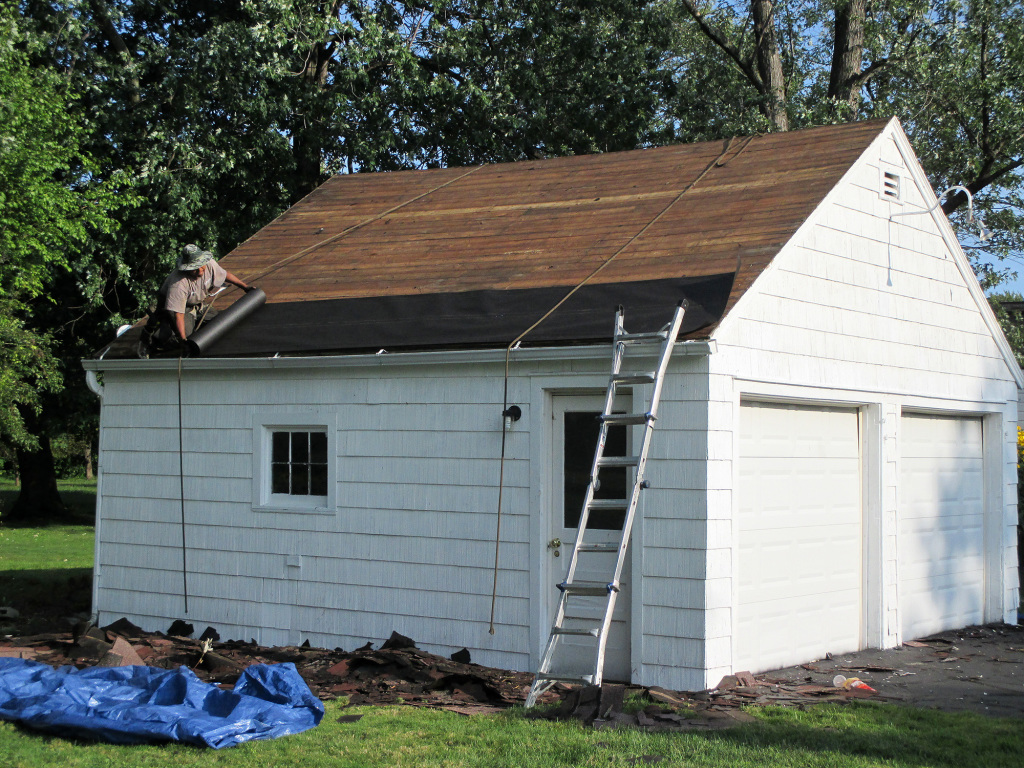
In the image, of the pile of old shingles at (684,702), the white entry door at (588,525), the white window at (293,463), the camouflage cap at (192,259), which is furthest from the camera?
the camouflage cap at (192,259)

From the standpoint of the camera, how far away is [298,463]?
33.4ft

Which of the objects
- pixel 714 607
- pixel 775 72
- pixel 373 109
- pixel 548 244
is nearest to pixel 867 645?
pixel 714 607

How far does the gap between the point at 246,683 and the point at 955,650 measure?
6.67 metres

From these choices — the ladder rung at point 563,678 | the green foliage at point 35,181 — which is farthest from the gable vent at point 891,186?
the green foliage at point 35,181

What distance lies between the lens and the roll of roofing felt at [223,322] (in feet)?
34.0

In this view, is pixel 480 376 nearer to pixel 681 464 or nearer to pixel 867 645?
pixel 681 464

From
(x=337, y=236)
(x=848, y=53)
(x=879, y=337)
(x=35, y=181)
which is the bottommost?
(x=879, y=337)

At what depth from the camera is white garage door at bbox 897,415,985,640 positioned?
35.4ft

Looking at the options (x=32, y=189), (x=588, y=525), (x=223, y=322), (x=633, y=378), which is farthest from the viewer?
(x=32, y=189)

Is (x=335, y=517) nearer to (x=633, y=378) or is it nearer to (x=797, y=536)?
(x=633, y=378)

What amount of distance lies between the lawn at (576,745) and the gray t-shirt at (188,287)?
475 cm

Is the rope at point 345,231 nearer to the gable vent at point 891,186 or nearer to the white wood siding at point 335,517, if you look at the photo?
the white wood siding at point 335,517

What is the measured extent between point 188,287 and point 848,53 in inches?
643

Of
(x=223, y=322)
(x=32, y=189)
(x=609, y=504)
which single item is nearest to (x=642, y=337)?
(x=609, y=504)
